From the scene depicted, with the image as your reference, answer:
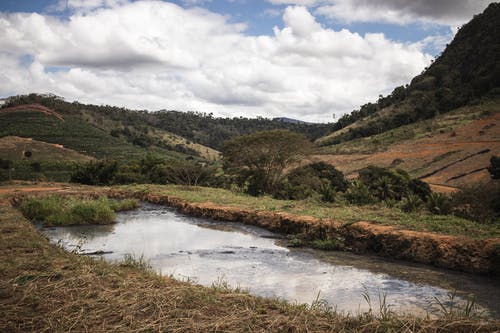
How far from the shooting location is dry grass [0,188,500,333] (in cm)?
441

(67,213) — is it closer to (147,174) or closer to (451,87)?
(147,174)

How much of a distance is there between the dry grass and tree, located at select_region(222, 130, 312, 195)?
19.2m

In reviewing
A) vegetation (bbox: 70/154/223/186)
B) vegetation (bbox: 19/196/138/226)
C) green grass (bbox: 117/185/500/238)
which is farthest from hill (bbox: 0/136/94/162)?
green grass (bbox: 117/185/500/238)

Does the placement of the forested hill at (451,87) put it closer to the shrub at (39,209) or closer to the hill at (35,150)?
the hill at (35,150)

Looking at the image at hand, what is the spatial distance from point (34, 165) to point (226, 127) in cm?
9377

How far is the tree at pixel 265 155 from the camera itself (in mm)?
25391

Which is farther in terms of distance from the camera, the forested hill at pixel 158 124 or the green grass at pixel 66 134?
the forested hill at pixel 158 124

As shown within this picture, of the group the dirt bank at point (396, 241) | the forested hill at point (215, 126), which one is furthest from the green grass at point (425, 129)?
the forested hill at point (215, 126)

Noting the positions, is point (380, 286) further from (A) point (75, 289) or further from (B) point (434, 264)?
(A) point (75, 289)

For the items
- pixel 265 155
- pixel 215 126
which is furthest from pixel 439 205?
pixel 215 126

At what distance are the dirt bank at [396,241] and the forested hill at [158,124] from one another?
6599 centimetres

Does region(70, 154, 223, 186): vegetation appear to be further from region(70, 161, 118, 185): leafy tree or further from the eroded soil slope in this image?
the eroded soil slope

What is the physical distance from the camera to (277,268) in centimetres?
990

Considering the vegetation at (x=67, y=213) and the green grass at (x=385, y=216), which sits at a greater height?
the green grass at (x=385, y=216)
